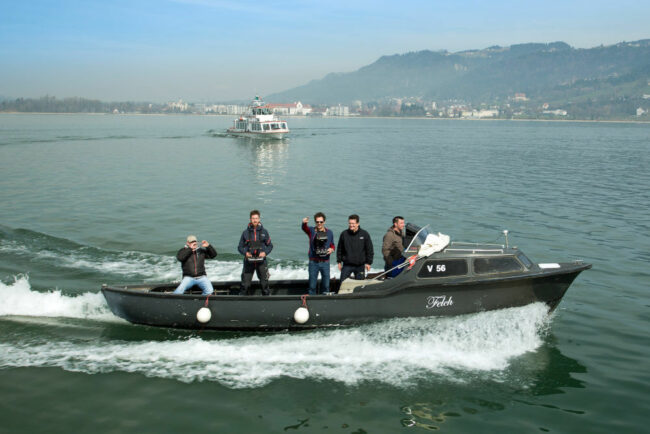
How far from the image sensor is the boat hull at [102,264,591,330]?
39.1 ft

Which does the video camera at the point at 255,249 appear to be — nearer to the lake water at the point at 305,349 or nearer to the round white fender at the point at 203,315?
the round white fender at the point at 203,315

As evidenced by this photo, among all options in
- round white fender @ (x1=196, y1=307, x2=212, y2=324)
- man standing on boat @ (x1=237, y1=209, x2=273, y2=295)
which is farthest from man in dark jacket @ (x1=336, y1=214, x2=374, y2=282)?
round white fender @ (x1=196, y1=307, x2=212, y2=324)

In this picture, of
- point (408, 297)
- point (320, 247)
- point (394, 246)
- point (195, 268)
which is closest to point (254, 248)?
point (195, 268)

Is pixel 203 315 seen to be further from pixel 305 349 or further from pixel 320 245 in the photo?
pixel 320 245

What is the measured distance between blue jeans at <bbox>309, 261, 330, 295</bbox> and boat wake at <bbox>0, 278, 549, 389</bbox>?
4.25 feet

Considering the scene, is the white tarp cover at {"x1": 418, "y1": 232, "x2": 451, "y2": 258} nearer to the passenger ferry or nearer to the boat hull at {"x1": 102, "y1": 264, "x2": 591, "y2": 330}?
the boat hull at {"x1": 102, "y1": 264, "x2": 591, "y2": 330}

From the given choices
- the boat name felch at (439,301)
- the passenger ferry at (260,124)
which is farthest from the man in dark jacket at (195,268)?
the passenger ferry at (260,124)

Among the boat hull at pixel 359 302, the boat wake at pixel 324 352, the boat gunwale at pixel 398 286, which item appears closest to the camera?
the boat wake at pixel 324 352

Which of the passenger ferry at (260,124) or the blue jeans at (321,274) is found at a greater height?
the passenger ferry at (260,124)

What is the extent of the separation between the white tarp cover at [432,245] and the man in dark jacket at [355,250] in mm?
1353

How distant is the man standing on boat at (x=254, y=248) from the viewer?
12.8 metres

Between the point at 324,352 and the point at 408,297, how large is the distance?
2155 mm

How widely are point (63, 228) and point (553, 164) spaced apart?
42888mm

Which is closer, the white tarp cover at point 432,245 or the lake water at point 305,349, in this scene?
the lake water at point 305,349
